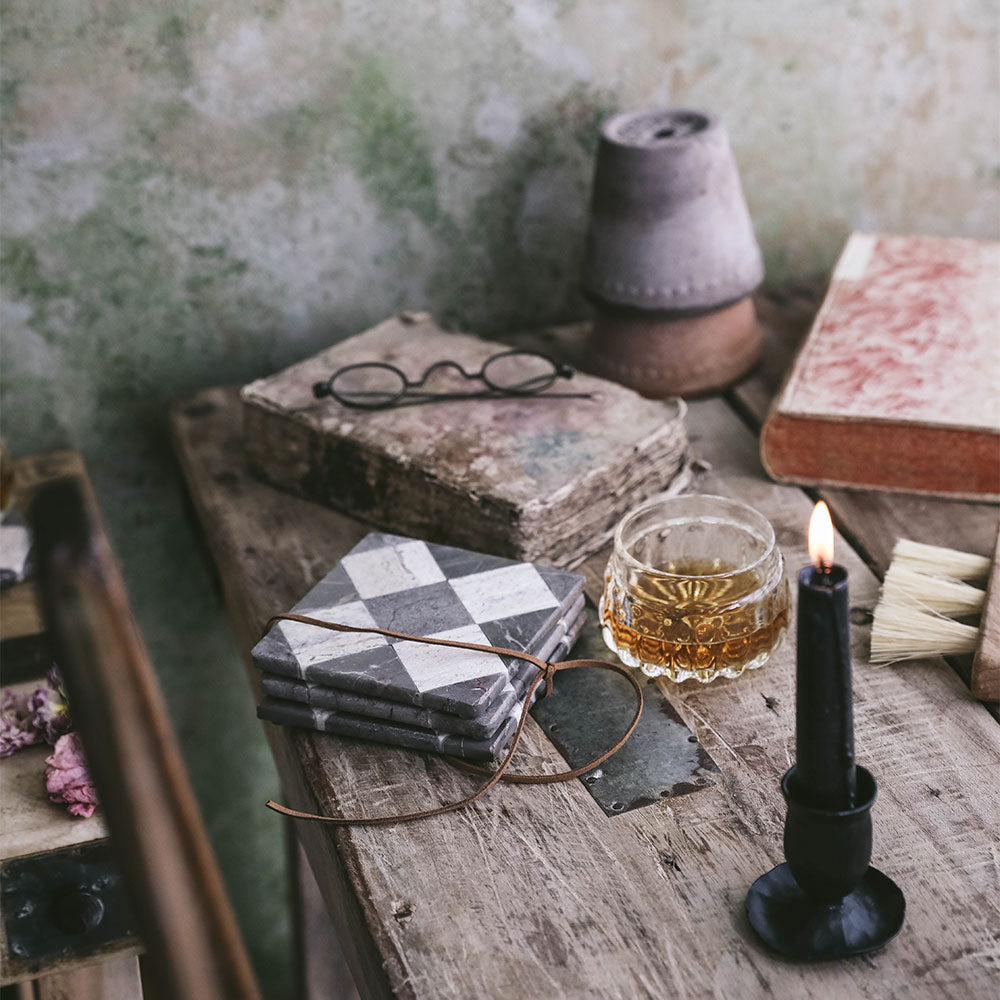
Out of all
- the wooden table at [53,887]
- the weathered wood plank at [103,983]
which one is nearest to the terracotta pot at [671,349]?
the wooden table at [53,887]

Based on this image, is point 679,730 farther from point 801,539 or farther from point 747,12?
point 747,12

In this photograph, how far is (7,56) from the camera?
Answer: 106 centimetres

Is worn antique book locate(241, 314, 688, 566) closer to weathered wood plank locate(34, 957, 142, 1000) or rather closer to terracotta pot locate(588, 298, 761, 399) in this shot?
terracotta pot locate(588, 298, 761, 399)

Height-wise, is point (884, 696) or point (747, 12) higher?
point (747, 12)

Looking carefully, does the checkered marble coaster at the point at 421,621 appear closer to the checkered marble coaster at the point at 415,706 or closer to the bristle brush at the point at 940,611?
the checkered marble coaster at the point at 415,706

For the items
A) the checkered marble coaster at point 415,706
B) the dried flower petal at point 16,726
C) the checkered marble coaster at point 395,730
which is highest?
the checkered marble coaster at point 415,706

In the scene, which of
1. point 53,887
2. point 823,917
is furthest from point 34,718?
point 823,917

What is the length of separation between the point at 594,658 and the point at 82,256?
0.71 metres

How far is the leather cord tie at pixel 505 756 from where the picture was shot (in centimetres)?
69

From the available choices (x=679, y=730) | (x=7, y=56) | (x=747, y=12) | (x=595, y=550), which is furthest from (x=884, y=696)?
(x=7, y=56)

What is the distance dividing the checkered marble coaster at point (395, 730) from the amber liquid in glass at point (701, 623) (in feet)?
0.29

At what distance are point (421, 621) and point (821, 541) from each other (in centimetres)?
32

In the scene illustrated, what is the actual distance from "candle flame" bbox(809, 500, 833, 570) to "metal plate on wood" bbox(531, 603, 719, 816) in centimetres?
24

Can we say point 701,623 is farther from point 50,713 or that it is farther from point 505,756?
point 50,713
